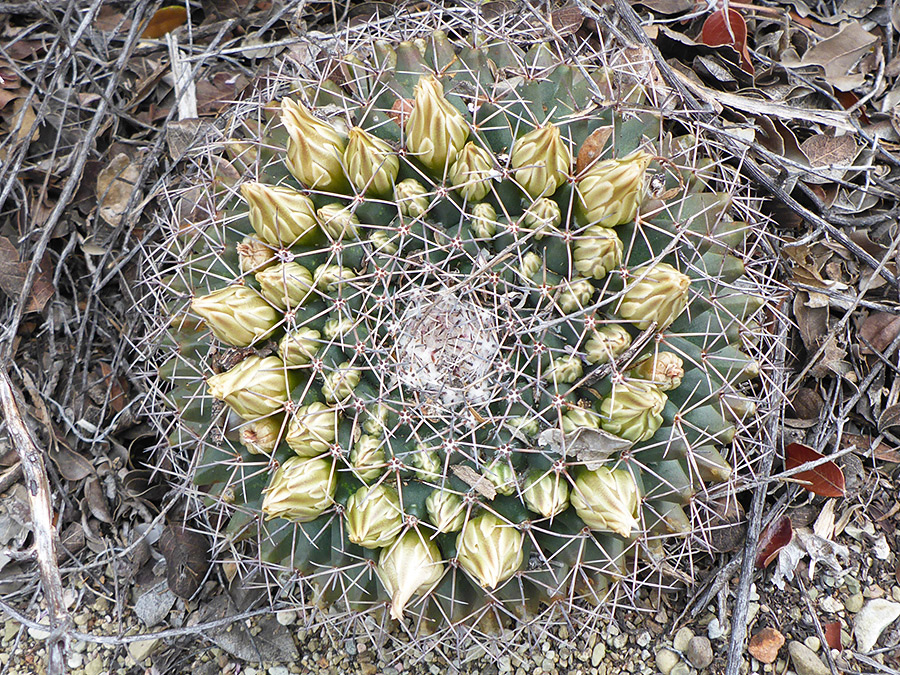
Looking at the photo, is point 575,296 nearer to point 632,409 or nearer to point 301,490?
point 632,409

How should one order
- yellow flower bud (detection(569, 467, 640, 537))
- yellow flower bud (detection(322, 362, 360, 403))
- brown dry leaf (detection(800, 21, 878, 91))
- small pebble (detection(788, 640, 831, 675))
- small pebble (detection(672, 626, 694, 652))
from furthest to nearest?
brown dry leaf (detection(800, 21, 878, 91)) → small pebble (detection(672, 626, 694, 652)) → small pebble (detection(788, 640, 831, 675)) → yellow flower bud (detection(322, 362, 360, 403)) → yellow flower bud (detection(569, 467, 640, 537))

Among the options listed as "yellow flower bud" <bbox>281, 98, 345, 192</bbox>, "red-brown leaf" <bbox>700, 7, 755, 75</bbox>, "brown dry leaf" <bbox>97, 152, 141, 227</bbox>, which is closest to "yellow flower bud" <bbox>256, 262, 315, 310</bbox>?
"yellow flower bud" <bbox>281, 98, 345, 192</bbox>

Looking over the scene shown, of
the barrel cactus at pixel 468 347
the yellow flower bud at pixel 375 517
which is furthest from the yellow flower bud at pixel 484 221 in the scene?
the yellow flower bud at pixel 375 517

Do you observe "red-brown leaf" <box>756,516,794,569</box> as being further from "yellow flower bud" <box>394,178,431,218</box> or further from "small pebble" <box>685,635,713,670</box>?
"yellow flower bud" <box>394,178,431,218</box>

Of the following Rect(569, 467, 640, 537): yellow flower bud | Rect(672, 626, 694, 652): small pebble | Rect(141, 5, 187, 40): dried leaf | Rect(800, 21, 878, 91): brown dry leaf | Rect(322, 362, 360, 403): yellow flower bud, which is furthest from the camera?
Rect(141, 5, 187, 40): dried leaf

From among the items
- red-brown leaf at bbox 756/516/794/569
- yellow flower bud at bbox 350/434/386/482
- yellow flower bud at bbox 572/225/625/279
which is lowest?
red-brown leaf at bbox 756/516/794/569

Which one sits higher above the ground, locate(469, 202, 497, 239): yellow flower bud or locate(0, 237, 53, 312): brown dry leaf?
locate(469, 202, 497, 239): yellow flower bud
